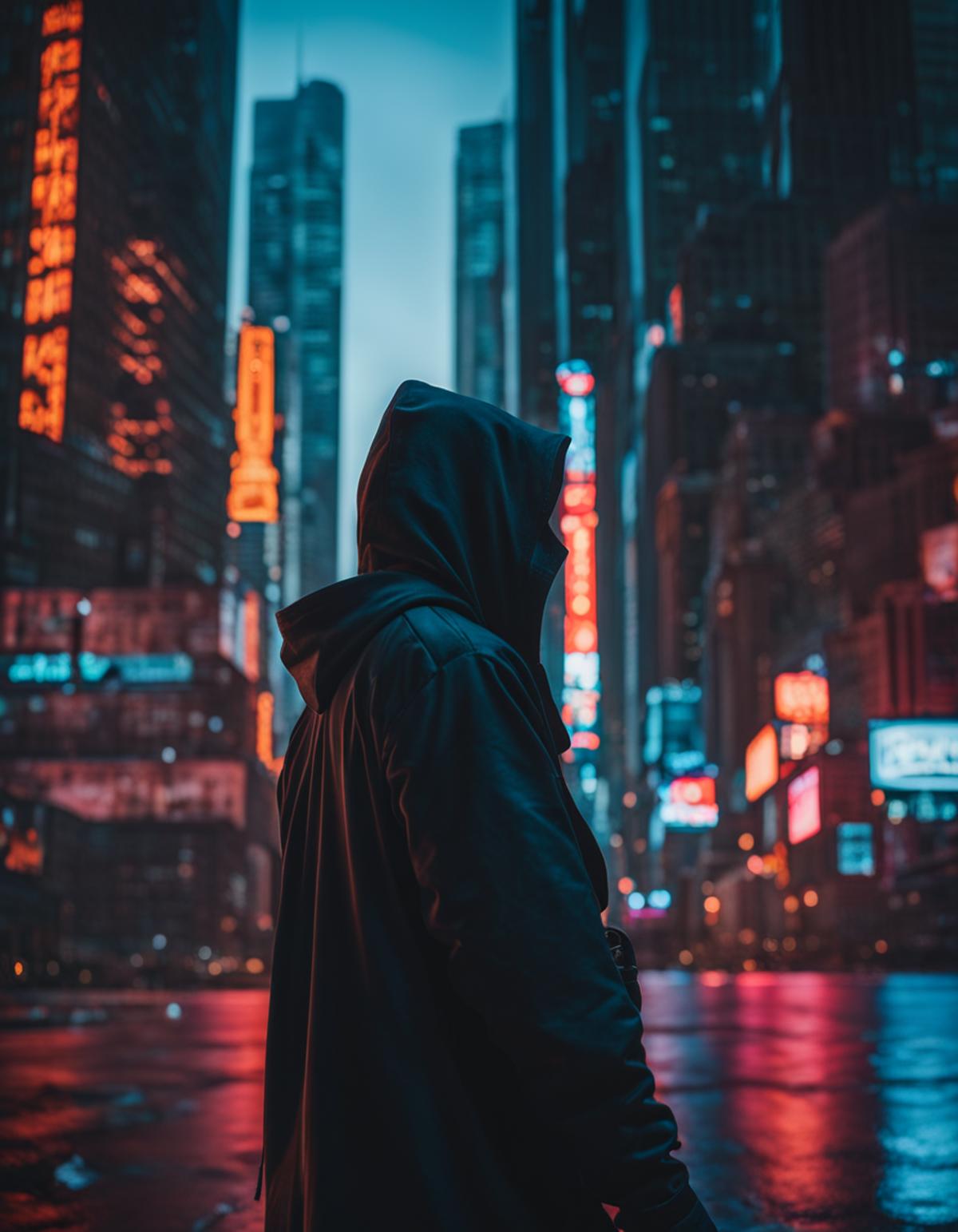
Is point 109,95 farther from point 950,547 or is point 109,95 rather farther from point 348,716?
point 348,716

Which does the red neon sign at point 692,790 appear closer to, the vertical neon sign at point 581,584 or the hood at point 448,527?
the vertical neon sign at point 581,584

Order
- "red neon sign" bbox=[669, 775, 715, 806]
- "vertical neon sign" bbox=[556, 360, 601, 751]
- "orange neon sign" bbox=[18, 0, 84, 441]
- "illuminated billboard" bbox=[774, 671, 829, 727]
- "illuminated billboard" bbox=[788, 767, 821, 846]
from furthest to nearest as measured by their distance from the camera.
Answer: "orange neon sign" bbox=[18, 0, 84, 441], "illuminated billboard" bbox=[774, 671, 829, 727], "red neon sign" bbox=[669, 775, 715, 806], "illuminated billboard" bbox=[788, 767, 821, 846], "vertical neon sign" bbox=[556, 360, 601, 751]

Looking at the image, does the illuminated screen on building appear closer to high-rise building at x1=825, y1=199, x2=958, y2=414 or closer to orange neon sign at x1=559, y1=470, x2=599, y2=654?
orange neon sign at x1=559, y1=470, x2=599, y2=654

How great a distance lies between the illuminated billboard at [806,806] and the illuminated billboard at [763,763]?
224 cm

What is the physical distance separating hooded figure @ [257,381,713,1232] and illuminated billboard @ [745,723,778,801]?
103m

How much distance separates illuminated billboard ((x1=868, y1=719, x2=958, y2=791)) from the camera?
61.5 m

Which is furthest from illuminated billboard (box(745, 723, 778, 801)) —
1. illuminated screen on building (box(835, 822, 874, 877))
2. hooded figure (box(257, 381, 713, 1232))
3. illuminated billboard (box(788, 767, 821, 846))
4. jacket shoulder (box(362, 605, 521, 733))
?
jacket shoulder (box(362, 605, 521, 733))

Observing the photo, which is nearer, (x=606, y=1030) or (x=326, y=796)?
(x=606, y=1030)

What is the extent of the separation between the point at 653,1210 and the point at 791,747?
408 ft

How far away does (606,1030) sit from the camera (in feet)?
6.34

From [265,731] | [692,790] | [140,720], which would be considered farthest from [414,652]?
[265,731]

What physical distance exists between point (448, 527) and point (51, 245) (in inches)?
5625

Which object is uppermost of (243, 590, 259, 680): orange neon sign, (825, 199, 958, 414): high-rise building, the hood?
(825, 199, 958, 414): high-rise building

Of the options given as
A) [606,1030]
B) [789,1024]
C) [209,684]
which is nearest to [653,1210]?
[606,1030]
